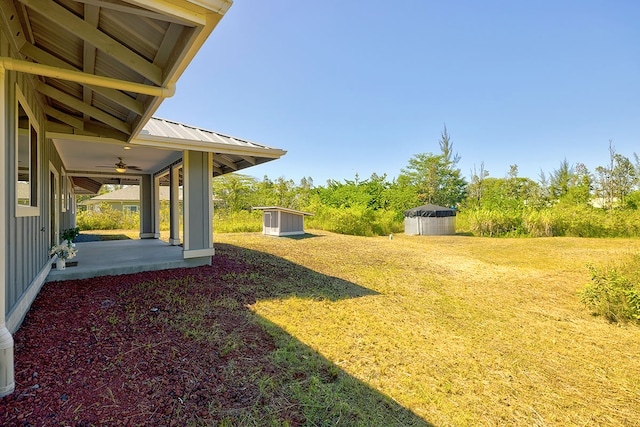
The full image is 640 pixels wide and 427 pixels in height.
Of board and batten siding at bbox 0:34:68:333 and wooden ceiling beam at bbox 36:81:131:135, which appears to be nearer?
board and batten siding at bbox 0:34:68:333

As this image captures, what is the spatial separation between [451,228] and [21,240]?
16040 millimetres

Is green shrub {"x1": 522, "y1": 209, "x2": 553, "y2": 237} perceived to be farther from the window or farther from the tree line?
the window

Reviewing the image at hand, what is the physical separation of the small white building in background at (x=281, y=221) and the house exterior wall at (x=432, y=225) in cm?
646

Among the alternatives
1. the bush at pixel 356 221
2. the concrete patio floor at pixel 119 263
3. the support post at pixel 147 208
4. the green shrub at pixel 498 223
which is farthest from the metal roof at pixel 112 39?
the green shrub at pixel 498 223

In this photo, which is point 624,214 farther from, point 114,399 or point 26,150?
point 26,150

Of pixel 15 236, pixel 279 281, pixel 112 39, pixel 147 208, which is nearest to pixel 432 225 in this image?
pixel 279 281

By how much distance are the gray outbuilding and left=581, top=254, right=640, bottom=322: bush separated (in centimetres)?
1019

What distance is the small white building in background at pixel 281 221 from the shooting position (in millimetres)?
11836

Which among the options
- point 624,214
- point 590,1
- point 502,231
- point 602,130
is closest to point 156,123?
point 590,1

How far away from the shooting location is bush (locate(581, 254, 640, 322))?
3.90 meters

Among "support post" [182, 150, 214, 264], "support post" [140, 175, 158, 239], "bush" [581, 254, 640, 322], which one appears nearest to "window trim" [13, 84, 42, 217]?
"support post" [182, 150, 214, 264]

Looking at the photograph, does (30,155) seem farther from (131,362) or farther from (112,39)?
(131,362)

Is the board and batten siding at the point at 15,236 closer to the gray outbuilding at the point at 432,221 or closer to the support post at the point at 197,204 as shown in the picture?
the support post at the point at 197,204

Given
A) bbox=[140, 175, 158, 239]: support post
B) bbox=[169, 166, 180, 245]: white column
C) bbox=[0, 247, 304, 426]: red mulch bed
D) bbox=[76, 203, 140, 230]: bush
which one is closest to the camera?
bbox=[0, 247, 304, 426]: red mulch bed
